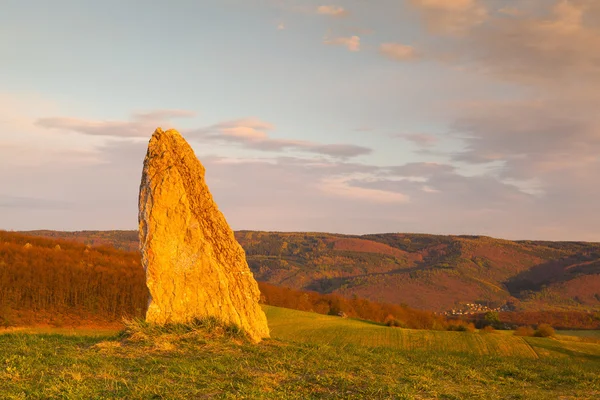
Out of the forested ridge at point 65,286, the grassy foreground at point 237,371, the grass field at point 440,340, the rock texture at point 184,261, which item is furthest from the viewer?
the forested ridge at point 65,286

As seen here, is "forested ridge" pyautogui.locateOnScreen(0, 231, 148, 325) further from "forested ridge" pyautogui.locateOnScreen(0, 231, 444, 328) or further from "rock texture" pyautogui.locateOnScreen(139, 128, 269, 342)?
"rock texture" pyautogui.locateOnScreen(139, 128, 269, 342)

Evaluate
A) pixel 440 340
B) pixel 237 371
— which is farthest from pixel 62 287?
pixel 237 371

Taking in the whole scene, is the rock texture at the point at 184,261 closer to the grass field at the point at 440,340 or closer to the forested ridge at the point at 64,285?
the grass field at the point at 440,340

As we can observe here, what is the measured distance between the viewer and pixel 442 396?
35.2 ft

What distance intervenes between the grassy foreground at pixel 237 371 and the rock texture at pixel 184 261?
717 millimetres

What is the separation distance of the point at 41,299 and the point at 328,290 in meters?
156

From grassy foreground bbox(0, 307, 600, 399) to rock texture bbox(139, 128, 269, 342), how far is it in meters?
0.72

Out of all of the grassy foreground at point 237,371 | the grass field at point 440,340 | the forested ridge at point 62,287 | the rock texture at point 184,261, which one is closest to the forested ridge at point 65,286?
the forested ridge at point 62,287

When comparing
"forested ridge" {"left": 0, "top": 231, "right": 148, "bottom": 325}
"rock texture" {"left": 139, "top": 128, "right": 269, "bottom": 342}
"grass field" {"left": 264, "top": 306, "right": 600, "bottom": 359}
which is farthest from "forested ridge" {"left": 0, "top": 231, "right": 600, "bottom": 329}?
"rock texture" {"left": 139, "top": 128, "right": 269, "bottom": 342}

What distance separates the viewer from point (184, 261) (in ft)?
56.2

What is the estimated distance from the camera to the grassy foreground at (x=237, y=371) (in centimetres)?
1040

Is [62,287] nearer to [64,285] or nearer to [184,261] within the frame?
[64,285]

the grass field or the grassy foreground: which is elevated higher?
the grassy foreground

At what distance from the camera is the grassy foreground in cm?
1040
